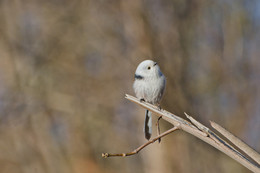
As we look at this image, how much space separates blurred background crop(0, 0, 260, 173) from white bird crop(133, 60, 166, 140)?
10.9 ft

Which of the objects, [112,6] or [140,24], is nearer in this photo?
[140,24]

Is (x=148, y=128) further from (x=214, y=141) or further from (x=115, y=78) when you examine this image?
(x=115, y=78)

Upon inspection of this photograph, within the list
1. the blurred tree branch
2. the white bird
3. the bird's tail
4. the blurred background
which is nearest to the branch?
the blurred tree branch

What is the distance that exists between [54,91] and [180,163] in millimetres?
3087

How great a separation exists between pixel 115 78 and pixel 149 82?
4.72 meters

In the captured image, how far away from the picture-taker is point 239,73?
6.48 metres

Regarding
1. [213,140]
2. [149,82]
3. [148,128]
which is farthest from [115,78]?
[213,140]

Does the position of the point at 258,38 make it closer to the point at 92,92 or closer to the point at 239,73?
the point at 239,73

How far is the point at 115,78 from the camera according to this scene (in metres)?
7.04

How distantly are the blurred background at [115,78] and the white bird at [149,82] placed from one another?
3.31m

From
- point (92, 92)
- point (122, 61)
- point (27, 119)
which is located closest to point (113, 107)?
point (92, 92)

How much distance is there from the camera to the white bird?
229cm

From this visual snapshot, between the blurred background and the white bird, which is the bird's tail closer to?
the white bird

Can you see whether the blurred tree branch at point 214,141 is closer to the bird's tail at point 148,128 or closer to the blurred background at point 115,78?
the bird's tail at point 148,128
